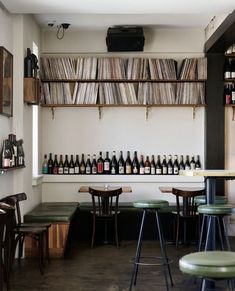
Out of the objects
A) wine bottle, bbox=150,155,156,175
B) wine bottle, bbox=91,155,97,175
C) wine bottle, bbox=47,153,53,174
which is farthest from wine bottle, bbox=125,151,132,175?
wine bottle, bbox=47,153,53,174

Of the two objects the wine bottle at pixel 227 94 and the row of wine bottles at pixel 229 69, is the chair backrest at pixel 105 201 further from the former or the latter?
the row of wine bottles at pixel 229 69

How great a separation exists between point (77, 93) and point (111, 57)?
760mm

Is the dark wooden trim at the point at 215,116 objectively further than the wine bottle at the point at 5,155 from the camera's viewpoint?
Yes

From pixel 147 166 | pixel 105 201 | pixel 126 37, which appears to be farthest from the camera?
pixel 147 166

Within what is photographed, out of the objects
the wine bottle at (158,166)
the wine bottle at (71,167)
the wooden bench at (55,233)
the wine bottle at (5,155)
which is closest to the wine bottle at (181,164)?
the wine bottle at (158,166)

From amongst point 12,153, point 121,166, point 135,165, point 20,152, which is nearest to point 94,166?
point 121,166

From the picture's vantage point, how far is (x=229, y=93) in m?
7.33

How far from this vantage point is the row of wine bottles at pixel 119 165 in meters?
7.43

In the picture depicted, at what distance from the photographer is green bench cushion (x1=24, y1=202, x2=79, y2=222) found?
19.7 ft

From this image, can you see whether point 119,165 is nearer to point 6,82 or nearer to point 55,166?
point 55,166

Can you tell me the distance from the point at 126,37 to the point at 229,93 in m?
1.76

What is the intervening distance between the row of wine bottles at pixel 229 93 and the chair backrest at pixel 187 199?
1.56 meters

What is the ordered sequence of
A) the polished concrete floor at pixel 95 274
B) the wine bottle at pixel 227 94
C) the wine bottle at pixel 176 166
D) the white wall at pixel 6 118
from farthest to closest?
the wine bottle at pixel 176 166 < the wine bottle at pixel 227 94 < the white wall at pixel 6 118 < the polished concrete floor at pixel 95 274

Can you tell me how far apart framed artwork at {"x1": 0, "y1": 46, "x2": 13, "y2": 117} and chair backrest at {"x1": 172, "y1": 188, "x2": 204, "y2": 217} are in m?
2.37
